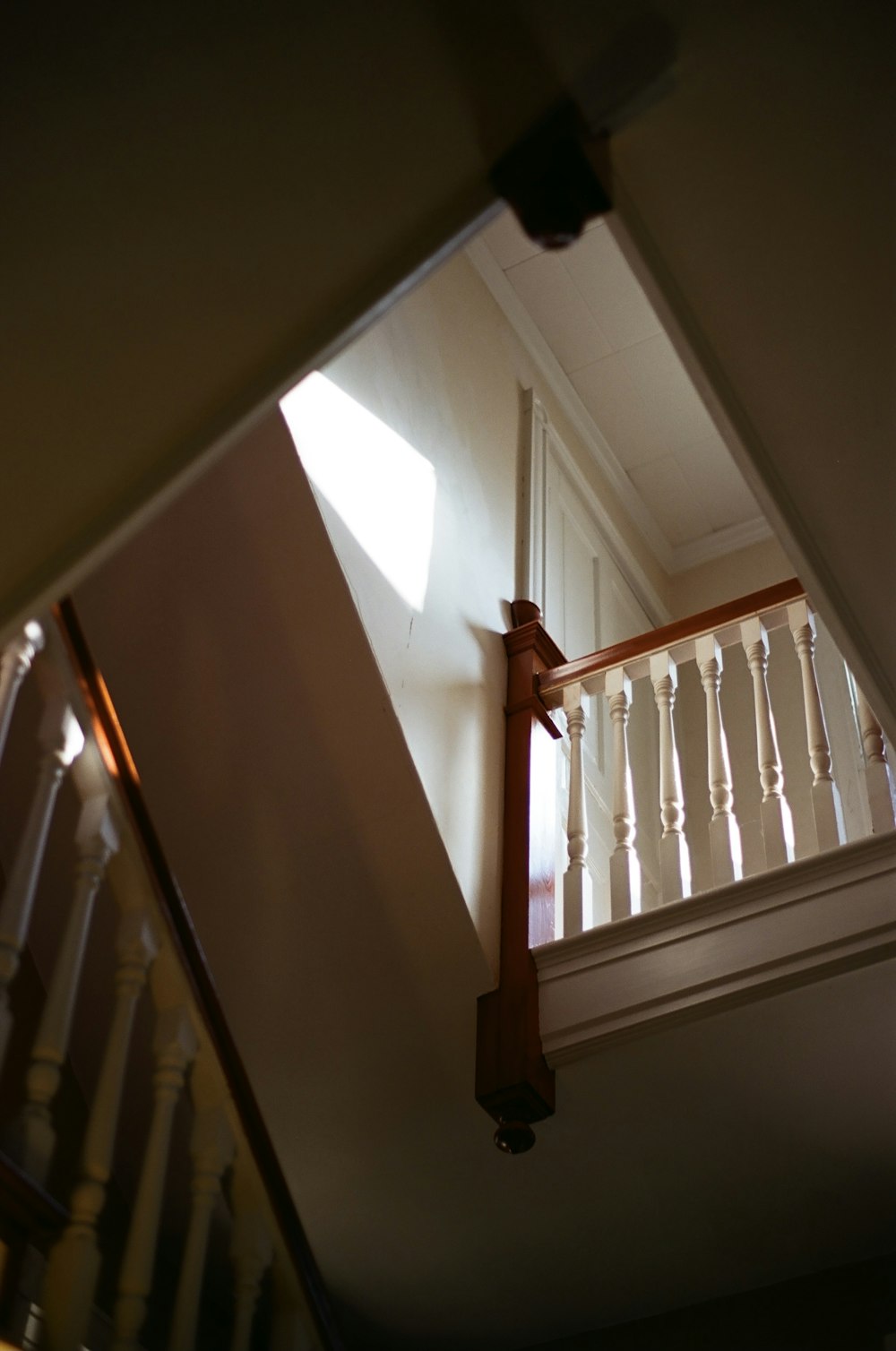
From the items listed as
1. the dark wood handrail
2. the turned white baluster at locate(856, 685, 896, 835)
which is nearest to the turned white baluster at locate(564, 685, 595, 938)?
the turned white baluster at locate(856, 685, 896, 835)

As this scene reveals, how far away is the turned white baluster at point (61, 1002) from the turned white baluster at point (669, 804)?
62.3 inches

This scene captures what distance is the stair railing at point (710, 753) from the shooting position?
3.46m

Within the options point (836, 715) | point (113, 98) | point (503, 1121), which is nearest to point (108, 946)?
point (503, 1121)

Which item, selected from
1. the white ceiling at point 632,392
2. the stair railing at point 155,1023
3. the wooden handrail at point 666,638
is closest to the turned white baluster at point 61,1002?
the stair railing at point 155,1023

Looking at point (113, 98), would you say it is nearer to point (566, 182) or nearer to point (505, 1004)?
point (566, 182)

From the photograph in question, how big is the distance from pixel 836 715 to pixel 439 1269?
2.76m

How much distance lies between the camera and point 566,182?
1.43 metres

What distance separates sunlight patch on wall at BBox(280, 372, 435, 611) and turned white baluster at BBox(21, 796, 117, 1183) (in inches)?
49.1

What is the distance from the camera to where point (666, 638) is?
4.02 meters

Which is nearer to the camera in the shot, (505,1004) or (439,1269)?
(505,1004)

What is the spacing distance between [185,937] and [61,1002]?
0.26m

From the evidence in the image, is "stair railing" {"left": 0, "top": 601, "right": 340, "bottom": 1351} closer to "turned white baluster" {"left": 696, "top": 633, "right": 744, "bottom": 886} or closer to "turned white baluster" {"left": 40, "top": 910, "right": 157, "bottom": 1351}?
"turned white baluster" {"left": 40, "top": 910, "right": 157, "bottom": 1351}

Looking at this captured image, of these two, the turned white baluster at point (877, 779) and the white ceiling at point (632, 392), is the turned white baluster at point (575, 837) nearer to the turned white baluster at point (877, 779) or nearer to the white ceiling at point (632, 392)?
the turned white baluster at point (877, 779)

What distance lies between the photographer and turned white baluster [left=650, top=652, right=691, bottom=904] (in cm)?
356
